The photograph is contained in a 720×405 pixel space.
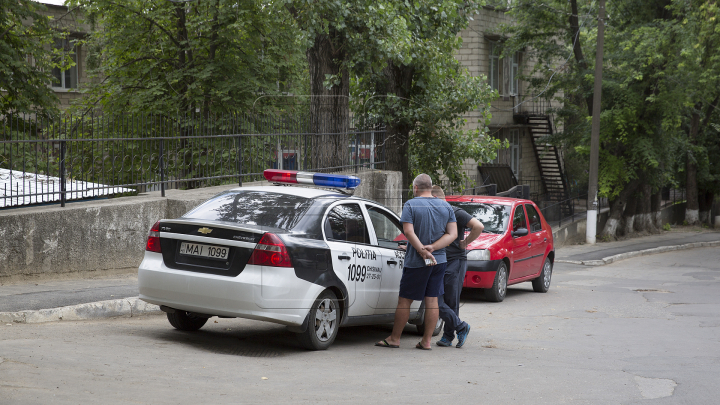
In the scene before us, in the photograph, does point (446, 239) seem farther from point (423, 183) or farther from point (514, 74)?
point (514, 74)

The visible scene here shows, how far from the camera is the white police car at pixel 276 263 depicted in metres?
6.49

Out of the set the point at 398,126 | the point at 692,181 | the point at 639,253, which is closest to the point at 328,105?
the point at 398,126

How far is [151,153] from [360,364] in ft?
20.2

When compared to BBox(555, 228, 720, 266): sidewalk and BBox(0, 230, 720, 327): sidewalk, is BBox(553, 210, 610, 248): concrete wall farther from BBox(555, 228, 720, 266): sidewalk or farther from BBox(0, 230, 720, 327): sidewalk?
BBox(0, 230, 720, 327): sidewalk

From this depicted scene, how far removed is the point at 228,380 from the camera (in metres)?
5.63

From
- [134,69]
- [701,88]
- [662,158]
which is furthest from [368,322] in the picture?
[701,88]

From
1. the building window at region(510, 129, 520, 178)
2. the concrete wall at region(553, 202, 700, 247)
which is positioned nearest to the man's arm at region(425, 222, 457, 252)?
the concrete wall at region(553, 202, 700, 247)

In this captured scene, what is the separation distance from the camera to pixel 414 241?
723cm

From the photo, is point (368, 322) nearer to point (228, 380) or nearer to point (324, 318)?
point (324, 318)

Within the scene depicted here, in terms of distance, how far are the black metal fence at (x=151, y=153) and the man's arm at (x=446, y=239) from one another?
18.2ft

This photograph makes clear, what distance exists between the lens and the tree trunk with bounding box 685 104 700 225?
110 ft

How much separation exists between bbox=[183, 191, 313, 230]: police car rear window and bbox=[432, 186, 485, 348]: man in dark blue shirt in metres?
1.59

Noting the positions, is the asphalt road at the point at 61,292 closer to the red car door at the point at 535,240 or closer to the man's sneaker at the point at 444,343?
the man's sneaker at the point at 444,343

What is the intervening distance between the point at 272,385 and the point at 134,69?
14.9 meters
